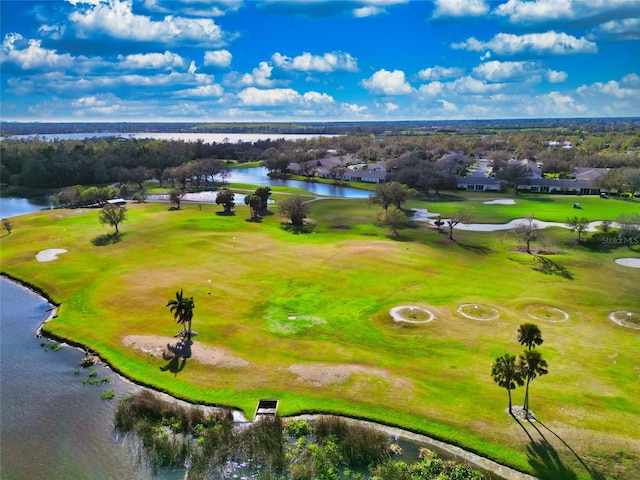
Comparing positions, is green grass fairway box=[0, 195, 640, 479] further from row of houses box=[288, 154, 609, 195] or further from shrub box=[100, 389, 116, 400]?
row of houses box=[288, 154, 609, 195]

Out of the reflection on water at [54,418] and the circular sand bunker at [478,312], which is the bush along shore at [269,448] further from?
the circular sand bunker at [478,312]

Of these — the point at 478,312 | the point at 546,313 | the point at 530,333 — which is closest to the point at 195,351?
the point at 530,333

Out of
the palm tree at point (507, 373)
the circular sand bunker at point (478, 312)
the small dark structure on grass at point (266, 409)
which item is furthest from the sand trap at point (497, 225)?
the small dark structure on grass at point (266, 409)

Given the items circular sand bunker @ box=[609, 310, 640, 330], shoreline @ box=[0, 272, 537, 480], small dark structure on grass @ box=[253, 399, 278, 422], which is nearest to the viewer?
shoreline @ box=[0, 272, 537, 480]

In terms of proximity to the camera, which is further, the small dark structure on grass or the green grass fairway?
the small dark structure on grass

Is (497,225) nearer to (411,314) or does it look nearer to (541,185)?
(411,314)

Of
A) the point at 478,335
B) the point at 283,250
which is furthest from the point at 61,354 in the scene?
the point at 478,335

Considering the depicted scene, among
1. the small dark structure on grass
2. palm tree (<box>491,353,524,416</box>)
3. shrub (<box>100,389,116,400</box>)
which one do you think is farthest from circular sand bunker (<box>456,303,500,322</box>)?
shrub (<box>100,389,116,400</box>)
